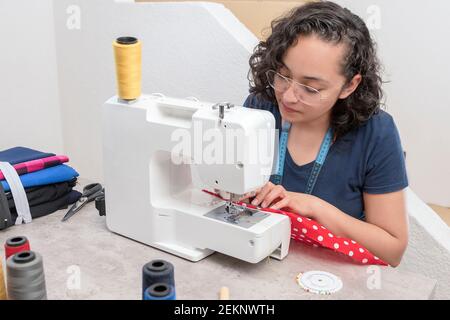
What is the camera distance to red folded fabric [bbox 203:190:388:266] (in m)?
1.14

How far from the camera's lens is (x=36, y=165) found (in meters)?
1.41

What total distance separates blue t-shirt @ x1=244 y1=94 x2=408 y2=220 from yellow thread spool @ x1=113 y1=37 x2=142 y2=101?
19.4 inches

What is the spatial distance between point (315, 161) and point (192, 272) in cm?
50

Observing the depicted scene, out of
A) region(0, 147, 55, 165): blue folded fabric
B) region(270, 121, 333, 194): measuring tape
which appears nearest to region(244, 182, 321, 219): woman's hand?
region(270, 121, 333, 194): measuring tape

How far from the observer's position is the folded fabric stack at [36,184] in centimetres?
131

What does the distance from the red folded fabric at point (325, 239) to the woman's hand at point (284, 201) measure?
0.02m

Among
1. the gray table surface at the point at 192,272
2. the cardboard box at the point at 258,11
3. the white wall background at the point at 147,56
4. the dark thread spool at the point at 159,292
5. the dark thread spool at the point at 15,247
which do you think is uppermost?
the cardboard box at the point at 258,11

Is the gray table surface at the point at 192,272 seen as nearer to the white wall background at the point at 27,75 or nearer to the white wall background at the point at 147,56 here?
the white wall background at the point at 147,56

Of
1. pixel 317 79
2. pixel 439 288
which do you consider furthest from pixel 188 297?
pixel 439 288

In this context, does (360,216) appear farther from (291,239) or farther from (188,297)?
(188,297)

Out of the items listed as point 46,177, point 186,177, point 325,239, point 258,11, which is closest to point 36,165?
point 46,177

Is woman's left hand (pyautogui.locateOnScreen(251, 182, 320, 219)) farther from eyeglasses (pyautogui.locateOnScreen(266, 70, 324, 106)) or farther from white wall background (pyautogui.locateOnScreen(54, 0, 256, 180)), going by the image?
white wall background (pyautogui.locateOnScreen(54, 0, 256, 180))

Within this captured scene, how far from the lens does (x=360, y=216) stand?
140 cm

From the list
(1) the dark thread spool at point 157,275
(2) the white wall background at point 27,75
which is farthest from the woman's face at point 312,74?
(2) the white wall background at point 27,75
